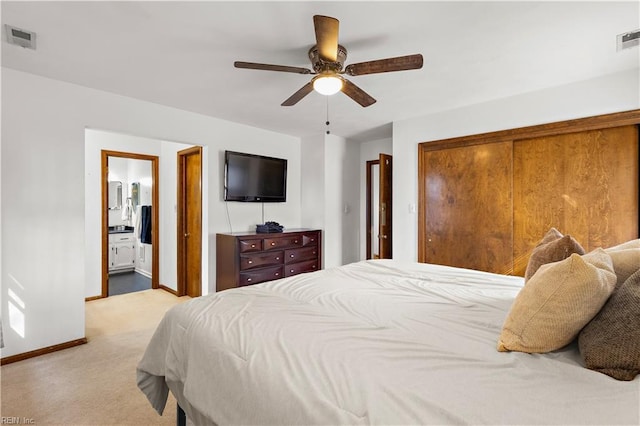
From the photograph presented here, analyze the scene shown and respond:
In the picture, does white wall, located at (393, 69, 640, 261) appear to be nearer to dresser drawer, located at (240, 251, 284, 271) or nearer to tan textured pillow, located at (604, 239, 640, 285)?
dresser drawer, located at (240, 251, 284, 271)

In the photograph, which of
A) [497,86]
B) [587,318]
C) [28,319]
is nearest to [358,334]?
[587,318]

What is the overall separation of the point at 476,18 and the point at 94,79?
313 cm

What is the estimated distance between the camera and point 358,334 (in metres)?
1.14

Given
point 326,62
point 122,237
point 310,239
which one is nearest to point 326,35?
point 326,62

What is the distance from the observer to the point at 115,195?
6.31 m

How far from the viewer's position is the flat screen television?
404cm

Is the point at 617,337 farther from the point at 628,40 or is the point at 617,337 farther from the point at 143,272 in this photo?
the point at 143,272

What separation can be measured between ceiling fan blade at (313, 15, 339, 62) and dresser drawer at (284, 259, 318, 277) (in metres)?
2.93

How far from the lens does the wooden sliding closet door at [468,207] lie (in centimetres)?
333

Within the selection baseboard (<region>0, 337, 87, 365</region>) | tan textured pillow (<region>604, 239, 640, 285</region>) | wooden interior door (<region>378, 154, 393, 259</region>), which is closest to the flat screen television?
wooden interior door (<region>378, 154, 393, 259</region>)

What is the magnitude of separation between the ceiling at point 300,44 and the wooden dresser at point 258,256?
5.43ft

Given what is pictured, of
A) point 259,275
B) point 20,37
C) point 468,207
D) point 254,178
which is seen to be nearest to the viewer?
point 20,37

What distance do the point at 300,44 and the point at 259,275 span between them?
8.88 ft

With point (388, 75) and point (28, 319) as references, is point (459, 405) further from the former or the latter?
point (28, 319)
